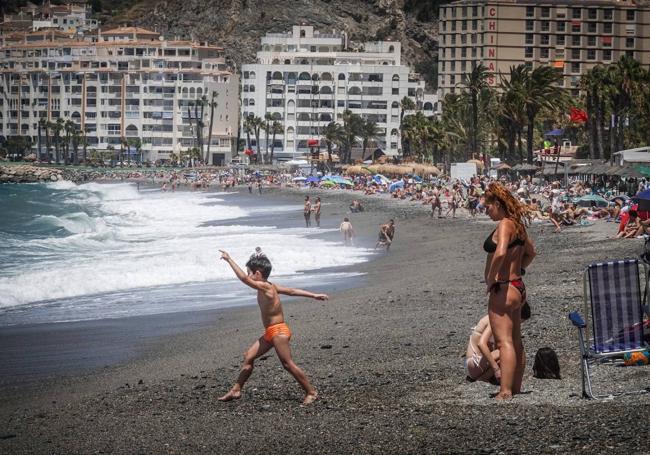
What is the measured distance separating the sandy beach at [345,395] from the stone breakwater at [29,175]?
121197mm

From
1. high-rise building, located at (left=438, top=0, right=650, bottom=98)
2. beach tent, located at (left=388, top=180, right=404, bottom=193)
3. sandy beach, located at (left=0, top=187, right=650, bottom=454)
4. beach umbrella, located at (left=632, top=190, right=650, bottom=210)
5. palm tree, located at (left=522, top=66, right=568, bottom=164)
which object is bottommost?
sandy beach, located at (left=0, top=187, right=650, bottom=454)

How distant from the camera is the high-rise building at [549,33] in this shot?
127 meters

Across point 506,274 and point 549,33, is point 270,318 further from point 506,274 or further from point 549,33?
point 549,33

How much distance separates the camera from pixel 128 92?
155625mm

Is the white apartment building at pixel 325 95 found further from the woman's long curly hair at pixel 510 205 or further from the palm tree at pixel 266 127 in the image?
the woman's long curly hair at pixel 510 205

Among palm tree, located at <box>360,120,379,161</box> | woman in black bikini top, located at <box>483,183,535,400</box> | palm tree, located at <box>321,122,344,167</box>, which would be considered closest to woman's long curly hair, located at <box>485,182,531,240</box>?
woman in black bikini top, located at <box>483,183,535,400</box>

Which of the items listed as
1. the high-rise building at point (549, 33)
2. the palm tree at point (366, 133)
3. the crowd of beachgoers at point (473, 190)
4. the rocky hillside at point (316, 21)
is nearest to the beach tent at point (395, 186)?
the crowd of beachgoers at point (473, 190)

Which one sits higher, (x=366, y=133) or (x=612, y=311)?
(x=366, y=133)

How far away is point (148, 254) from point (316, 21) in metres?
147

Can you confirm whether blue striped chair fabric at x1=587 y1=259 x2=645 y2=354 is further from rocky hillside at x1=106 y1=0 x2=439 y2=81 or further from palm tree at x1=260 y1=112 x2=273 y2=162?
rocky hillside at x1=106 y1=0 x2=439 y2=81

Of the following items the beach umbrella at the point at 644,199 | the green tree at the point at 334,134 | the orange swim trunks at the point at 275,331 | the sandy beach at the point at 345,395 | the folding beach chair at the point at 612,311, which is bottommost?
the sandy beach at the point at 345,395

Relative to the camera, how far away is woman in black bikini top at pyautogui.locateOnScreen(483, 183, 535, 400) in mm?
8859

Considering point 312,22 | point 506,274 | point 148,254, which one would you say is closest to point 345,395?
point 506,274

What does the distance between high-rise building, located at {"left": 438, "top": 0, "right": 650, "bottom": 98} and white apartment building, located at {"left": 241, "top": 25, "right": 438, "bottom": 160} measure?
517 inches
